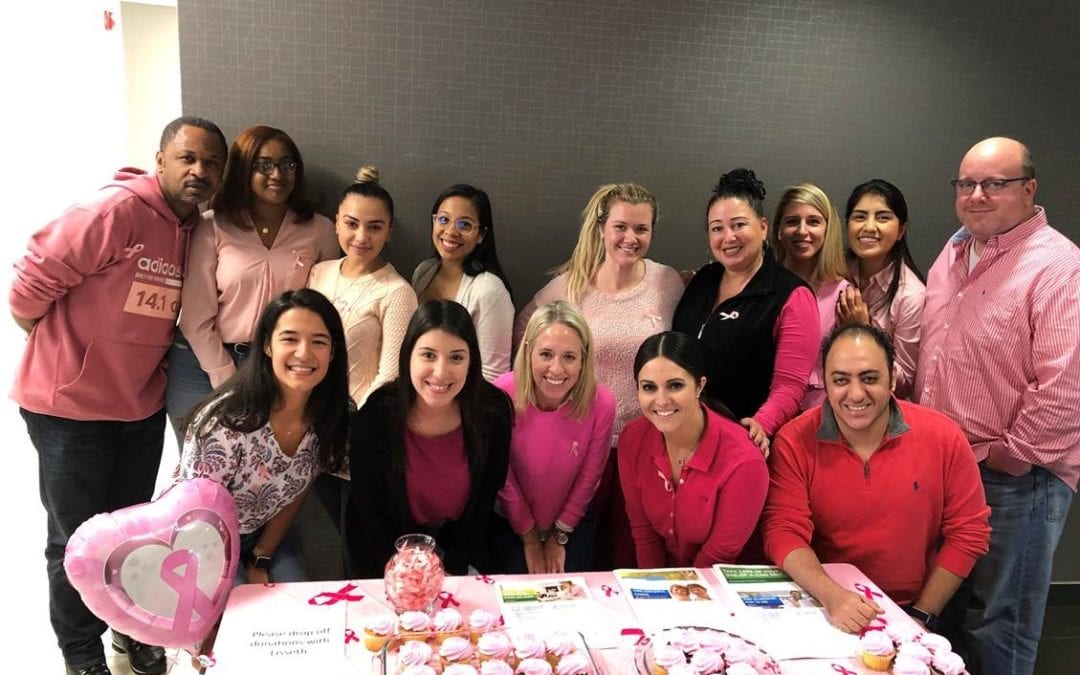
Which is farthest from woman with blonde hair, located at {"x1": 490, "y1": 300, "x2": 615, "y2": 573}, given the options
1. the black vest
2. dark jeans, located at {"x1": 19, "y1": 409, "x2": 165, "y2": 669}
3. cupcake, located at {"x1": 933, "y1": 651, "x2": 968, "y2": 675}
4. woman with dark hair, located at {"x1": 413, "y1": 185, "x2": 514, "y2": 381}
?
dark jeans, located at {"x1": 19, "y1": 409, "x2": 165, "y2": 669}

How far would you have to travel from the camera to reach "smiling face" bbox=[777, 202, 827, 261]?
8.29 ft

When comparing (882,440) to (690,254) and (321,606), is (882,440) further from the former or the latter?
(321,606)

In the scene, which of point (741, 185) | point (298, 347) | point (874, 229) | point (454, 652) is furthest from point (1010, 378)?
point (298, 347)

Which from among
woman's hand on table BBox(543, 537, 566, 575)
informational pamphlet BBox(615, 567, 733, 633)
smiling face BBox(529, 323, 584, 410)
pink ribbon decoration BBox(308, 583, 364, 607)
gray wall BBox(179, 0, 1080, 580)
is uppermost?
gray wall BBox(179, 0, 1080, 580)

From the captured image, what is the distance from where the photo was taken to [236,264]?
236 cm

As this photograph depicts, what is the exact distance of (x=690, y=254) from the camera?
2957 mm

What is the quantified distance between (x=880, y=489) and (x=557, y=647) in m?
1.02

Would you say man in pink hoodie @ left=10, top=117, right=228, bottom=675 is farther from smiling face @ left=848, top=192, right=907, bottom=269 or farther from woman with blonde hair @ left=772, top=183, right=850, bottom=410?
smiling face @ left=848, top=192, right=907, bottom=269

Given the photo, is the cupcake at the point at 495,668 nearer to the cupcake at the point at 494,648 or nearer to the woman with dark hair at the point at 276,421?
the cupcake at the point at 494,648

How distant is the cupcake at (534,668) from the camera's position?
134cm

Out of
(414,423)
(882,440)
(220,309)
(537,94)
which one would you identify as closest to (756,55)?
(537,94)

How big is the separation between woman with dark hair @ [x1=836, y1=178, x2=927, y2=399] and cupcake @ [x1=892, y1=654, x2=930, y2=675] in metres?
1.25

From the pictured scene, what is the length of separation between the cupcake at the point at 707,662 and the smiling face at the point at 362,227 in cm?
164

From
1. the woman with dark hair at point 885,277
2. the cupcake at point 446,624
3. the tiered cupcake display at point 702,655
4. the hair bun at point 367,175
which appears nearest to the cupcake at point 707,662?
the tiered cupcake display at point 702,655
